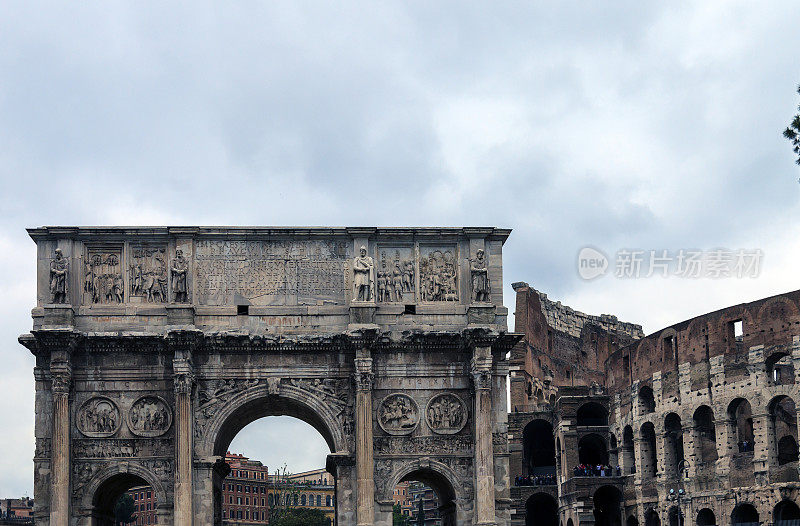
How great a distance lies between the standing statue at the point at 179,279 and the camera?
30.2m

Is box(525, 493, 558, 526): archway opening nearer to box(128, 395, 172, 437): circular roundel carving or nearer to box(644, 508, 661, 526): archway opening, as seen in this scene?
box(644, 508, 661, 526): archway opening

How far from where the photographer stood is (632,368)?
52.5 m

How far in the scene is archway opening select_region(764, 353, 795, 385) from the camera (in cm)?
4369

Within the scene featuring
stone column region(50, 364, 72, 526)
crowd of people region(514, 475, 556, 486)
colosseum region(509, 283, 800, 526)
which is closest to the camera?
stone column region(50, 364, 72, 526)

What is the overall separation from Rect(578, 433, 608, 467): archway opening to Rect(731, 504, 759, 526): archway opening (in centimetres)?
1127

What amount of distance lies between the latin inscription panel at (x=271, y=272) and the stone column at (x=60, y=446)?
394 centimetres

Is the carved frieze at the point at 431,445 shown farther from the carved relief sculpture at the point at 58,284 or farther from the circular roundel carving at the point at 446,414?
the carved relief sculpture at the point at 58,284

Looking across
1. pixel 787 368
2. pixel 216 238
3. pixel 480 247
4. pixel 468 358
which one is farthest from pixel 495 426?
pixel 787 368

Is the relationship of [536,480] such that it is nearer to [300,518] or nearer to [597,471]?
[597,471]

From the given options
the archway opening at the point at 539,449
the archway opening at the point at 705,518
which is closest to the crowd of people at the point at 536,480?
the archway opening at the point at 539,449

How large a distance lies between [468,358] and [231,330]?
6.26m

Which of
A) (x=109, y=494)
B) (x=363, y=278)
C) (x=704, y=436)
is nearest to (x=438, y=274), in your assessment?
(x=363, y=278)

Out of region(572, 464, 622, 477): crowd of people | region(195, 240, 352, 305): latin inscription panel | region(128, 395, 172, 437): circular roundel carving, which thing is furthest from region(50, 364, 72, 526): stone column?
region(572, 464, 622, 477): crowd of people

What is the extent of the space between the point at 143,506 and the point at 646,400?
186 feet
